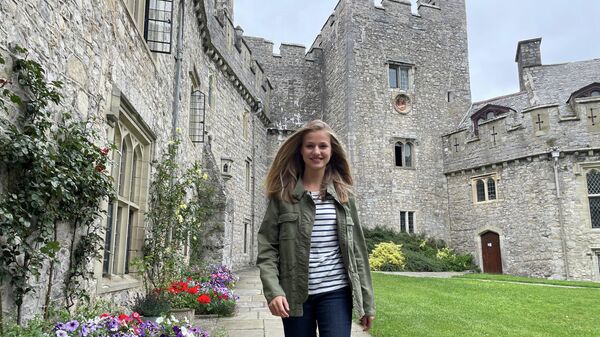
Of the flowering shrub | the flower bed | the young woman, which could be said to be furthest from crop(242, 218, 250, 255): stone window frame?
the young woman

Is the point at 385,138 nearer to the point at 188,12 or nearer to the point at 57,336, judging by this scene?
the point at 188,12

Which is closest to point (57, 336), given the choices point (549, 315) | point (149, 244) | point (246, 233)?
point (149, 244)

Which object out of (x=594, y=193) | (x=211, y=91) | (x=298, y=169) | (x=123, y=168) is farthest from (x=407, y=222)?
(x=298, y=169)

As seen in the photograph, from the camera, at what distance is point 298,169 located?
8.32ft

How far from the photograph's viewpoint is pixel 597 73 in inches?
782

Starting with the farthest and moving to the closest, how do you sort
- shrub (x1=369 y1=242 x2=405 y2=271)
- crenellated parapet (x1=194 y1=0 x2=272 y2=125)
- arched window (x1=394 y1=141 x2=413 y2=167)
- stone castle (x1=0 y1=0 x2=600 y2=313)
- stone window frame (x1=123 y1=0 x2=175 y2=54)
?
arched window (x1=394 y1=141 x2=413 y2=167) < shrub (x1=369 y1=242 x2=405 y2=271) < crenellated parapet (x1=194 y1=0 x2=272 y2=125) < stone castle (x1=0 y1=0 x2=600 y2=313) < stone window frame (x1=123 y1=0 x2=175 y2=54)

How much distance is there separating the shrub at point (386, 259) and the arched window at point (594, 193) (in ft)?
23.6

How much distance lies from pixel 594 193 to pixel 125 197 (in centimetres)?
1735

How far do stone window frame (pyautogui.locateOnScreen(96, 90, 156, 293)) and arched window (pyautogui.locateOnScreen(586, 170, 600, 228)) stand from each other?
16708 mm

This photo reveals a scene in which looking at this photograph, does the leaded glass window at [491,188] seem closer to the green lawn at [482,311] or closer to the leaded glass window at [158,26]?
the green lawn at [482,311]

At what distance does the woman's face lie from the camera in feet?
7.95

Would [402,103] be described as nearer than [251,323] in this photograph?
No

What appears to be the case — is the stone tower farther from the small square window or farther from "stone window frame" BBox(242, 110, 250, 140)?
"stone window frame" BBox(242, 110, 250, 140)

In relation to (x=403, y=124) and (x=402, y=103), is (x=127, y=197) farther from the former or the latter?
(x=402, y=103)
